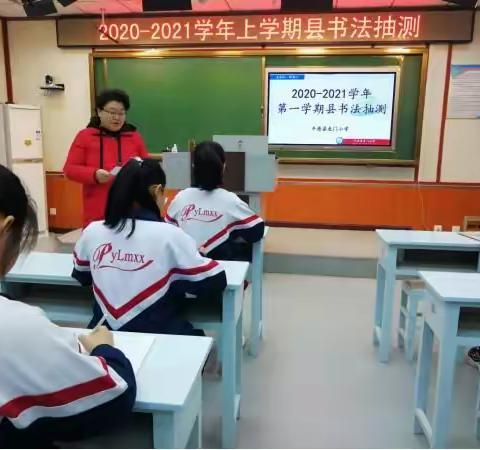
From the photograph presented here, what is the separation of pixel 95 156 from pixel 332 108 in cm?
306

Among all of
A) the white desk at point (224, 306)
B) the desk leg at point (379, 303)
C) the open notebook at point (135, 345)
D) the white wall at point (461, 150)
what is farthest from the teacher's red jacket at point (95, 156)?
the white wall at point (461, 150)

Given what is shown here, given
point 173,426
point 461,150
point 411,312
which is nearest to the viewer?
point 173,426

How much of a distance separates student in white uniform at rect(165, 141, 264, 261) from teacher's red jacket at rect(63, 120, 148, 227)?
1.41ft

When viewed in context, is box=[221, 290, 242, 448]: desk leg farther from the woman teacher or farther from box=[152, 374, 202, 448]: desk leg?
the woman teacher

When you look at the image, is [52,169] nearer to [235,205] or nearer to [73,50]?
[73,50]

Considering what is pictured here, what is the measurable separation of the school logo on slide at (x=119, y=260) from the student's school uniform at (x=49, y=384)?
0.52 meters

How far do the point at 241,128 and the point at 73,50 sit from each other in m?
2.14

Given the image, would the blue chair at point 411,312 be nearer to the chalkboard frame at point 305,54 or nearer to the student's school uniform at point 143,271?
the student's school uniform at point 143,271

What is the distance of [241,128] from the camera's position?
4977mm

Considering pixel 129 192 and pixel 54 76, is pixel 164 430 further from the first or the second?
pixel 54 76

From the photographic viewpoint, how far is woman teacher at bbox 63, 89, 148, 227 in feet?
8.00

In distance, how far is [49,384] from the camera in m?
0.75

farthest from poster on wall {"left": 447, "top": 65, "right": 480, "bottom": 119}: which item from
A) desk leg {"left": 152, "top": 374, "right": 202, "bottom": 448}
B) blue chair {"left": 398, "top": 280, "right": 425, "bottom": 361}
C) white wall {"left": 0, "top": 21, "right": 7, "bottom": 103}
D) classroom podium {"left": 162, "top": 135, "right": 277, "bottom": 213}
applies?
white wall {"left": 0, "top": 21, "right": 7, "bottom": 103}

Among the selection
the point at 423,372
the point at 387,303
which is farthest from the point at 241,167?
the point at 423,372
